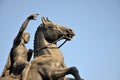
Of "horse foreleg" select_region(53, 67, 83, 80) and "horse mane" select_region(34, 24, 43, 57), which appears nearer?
"horse foreleg" select_region(53, 67, 83, 80)

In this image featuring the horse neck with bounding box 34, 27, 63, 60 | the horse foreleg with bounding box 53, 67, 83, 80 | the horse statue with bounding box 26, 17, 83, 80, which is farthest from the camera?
the horse neck with bounding box 34, 27, 63, 60

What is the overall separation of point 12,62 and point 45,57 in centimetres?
149

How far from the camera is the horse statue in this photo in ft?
42.1

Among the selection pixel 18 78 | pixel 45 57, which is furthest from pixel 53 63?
pixel 18 78

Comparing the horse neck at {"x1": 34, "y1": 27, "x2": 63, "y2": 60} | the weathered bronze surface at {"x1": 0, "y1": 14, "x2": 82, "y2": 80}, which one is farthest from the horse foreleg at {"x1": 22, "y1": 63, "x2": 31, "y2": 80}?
the horse neck at {"x1": 34, "y1": 27, "x2": 63, "y2": 60}

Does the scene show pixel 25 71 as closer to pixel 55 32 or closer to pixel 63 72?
pixel 63 72

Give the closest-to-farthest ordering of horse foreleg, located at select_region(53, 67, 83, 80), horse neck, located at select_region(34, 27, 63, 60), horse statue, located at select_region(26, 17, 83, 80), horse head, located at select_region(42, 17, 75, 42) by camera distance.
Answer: horse foreleg, located at select_region(53, 67, 83, 80)
horse statue, located at select_region(26, 17, 83, 80)
horse neck, located at select_region(34, 27, 63, 60)
horse head, located at select_region(42, 17, 75, 42)

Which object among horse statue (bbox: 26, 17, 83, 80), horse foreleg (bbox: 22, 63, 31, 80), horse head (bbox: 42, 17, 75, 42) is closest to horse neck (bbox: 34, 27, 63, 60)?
horse statue (bbox: 26, 17, 83, 80)

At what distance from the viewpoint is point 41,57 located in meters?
13.4

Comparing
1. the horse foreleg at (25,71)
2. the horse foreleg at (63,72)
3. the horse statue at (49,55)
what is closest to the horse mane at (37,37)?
the horse statue at (49,55)

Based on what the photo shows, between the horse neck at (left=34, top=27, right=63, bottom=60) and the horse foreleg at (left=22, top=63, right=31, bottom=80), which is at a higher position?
the horse neck at (left=34, top=27, right=63, bottom=60)

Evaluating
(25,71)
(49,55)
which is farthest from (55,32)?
(25,71)

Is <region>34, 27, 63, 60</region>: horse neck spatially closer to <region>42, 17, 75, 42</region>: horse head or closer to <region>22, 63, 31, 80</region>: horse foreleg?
<region>42, 17, 75, 42</region>: horse head

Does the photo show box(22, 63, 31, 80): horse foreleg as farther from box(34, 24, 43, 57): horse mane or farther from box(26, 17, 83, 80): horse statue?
box(34, 24, 43, 57): horse mane
